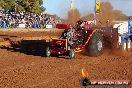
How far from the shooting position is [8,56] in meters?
14.7

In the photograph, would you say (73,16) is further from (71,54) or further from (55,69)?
(55,69)

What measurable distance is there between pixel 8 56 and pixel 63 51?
2181 mm

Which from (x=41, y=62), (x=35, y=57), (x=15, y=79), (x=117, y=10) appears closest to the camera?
(x=15, y=79)

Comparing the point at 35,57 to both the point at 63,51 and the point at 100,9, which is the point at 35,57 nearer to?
the point at 63,51

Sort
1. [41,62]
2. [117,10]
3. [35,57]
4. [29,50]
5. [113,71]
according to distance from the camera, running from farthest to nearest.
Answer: [117,10] < [29,50] < [35,57] < [41,62] < [113,71]

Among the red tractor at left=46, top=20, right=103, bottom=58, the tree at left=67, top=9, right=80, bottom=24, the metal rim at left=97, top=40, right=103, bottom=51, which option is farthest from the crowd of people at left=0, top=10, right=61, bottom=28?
the metal rim at left=97, top=40, right=103, bottom=51

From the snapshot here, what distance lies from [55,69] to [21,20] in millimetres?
26495

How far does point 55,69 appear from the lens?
11.2 meters

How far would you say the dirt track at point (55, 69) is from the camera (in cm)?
931

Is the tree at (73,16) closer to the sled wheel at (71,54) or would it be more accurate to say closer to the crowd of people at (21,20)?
the sled wheel at (71,54)

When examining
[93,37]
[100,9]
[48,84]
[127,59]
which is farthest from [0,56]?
[100,9]

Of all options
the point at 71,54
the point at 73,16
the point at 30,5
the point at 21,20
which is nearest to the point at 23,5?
the point at 30,5

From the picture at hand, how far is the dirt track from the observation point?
931 centimetres

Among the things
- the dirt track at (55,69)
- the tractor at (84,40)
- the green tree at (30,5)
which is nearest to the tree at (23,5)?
the green tree at (30,5)
